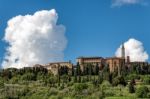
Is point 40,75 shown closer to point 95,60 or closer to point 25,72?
point 25,72

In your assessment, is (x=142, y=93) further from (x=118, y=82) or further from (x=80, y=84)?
(x=118, y=82)

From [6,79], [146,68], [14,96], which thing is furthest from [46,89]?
[146,68]

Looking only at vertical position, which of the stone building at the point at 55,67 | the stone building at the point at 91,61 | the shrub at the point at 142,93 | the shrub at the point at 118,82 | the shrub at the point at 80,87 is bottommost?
the shrub at the point at 142,93

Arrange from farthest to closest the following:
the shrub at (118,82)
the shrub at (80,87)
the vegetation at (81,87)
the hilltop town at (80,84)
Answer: the shrub at (118,82) < the shrub at (80,87) < the hilltop town at (80,84) < the vegetation at (81,87)

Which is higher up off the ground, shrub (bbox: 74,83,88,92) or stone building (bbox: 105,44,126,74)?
stone building (bbox: 105,44,126,74)

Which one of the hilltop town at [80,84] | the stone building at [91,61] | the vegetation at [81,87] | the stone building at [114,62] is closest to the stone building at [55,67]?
the hilltop town at [80,84]

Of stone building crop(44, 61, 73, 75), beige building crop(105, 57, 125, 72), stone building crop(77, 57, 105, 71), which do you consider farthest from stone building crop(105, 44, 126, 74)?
stone building crop(44, 61, 73, 75)

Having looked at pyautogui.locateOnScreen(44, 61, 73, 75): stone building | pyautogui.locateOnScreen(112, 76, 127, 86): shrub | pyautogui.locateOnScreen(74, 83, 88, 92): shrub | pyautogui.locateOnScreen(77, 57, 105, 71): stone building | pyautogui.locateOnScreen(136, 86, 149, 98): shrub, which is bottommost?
pyautogui.locateOnScreen(136, 86, 149, 98): shrub

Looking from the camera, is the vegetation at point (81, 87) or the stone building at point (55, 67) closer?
the vegetation at point (81, 87)

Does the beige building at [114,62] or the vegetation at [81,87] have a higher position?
the beige building at [114,62]

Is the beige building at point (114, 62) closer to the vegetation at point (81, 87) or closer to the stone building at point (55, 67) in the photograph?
the vegetation at point (81, 87)

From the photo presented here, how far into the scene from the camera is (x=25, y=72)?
4131 inches

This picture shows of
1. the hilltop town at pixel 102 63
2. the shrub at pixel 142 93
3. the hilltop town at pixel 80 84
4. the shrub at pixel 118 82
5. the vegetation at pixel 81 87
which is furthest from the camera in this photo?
the hilltop town at pixel 102 63

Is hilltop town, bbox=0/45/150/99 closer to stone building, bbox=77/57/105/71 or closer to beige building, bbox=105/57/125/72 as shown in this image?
beige building, bbox=105/57/125/72
